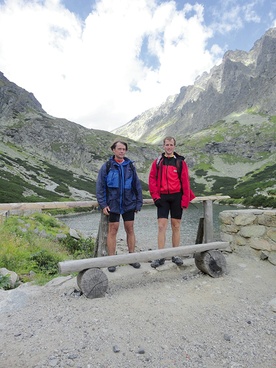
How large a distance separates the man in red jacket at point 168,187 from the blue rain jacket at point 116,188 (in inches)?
26.2

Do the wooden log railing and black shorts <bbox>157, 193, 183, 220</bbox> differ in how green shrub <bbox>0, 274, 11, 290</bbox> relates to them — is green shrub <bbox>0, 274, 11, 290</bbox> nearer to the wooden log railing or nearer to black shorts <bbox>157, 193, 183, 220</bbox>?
the wooden log railing

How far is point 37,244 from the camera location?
39.7 feet

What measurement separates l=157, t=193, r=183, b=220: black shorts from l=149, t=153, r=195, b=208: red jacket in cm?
11

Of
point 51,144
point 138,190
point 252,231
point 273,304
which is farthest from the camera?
point 51,144

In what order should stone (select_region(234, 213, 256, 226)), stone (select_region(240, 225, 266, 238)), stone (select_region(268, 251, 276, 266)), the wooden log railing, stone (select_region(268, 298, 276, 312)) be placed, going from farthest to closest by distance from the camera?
stone (select_region(234, 213, 256, 226)) → stone (select_region(240, 225, 266, 238)) → stone (select_region(268, 251, 276, 266)) → the wooden log railing → stone (select_region(268, 298, 276, 312))

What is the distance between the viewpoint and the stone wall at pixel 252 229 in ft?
26.1

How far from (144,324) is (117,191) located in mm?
3162

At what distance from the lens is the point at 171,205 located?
7.41 m

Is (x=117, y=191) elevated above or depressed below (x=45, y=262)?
above

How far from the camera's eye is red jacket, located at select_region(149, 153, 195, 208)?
23.8ft

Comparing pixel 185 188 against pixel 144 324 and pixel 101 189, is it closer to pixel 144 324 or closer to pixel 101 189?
pixel 101 189

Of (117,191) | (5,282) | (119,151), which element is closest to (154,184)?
(117,191)

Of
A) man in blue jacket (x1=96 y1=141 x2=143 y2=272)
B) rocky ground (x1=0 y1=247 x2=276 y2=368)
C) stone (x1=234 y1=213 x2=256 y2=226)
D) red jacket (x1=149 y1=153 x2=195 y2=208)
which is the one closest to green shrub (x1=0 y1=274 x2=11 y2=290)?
rocky ground (x1=0 y1=247 x2=276 y2=368)

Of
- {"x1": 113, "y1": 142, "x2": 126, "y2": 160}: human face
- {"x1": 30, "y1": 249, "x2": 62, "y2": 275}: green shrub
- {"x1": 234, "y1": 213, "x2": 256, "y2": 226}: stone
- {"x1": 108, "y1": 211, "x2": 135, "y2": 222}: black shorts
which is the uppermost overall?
{"x1": 113, "y1": 142, "x2": 126, "y2": 160}: human face
